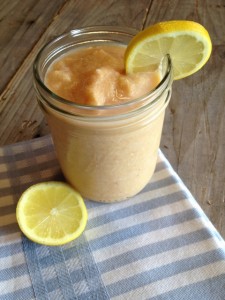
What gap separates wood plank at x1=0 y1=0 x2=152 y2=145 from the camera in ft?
3.33

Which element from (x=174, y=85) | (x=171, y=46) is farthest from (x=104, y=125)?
(x=174, y=85)

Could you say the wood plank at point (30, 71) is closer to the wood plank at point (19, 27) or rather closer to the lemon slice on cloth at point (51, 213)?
the wood plank at point (19, 27)

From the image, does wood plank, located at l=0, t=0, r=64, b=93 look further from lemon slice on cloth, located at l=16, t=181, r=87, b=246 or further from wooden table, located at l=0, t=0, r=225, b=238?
lemon slice on cloth, located at l=16, t=181, r=87, b=246

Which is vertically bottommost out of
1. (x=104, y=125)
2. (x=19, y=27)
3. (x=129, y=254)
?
(x=129, y=254)

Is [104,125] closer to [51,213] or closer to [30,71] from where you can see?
[51,213]

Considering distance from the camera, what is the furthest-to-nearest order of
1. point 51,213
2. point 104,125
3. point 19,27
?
1. point 19,27
2. point 51,213
3. point 104,125

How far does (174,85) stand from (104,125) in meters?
0.48

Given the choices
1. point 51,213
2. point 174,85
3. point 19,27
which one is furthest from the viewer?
point 19,27

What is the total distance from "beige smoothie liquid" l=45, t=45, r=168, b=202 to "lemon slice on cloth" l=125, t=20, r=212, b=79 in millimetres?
25

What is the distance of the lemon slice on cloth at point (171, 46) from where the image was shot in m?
0.64

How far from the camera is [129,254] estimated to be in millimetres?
754

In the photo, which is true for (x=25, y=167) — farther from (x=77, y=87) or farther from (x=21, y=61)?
(x=21, y=61)

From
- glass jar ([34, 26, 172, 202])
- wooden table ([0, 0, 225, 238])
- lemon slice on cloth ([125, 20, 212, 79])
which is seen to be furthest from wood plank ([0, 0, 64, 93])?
lemon slice on cloth ([125, 20, 212, 79])

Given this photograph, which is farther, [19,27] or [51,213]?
[19,27]
